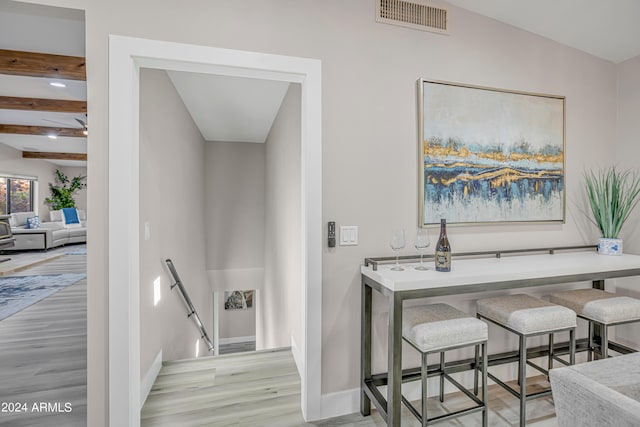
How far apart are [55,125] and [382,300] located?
7253 millimetres

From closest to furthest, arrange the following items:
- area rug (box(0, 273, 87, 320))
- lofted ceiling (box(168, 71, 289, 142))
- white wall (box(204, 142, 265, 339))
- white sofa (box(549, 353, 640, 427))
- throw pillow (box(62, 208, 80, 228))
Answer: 1. white sofa (box(549, 353, 640, 427))
2. lofted ceiling (box(168, 71, 289, 142))
3. area rug (box(0, 273, 87, 320))
4. white wall (box(204, 142, 265, 339))
5. throw pillow (box(62, 208, 80, 228))

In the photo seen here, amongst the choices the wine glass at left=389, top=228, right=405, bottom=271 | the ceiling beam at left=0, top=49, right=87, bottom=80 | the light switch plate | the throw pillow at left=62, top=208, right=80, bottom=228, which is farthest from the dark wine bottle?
the throw pillow at left=62, top=208, right=80, bottom=228

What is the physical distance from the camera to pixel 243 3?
1719 mm

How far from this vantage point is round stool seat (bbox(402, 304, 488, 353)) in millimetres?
1550

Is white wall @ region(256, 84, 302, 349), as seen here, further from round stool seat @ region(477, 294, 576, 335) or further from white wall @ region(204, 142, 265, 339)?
round stool seat @ region(477, 294, 576, 335)

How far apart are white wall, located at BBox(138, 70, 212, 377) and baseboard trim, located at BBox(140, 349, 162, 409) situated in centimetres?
5

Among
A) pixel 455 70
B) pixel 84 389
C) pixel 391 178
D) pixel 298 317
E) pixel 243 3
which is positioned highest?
pixel 243 3

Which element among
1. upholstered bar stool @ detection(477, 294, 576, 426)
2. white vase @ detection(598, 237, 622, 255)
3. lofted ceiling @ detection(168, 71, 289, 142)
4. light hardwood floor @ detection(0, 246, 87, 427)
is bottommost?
light hardwood floor @ detection(0, 246, 87, 427)

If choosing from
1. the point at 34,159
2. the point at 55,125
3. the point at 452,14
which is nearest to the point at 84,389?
the point at 452,14

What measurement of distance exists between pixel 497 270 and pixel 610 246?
1.21 meters

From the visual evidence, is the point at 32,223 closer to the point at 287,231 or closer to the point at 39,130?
the point at 39,130

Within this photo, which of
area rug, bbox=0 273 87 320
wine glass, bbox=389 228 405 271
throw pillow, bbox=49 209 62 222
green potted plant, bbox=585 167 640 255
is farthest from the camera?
throw pillow, bbox=49 209 62 222

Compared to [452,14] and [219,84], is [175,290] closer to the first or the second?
[219,84]

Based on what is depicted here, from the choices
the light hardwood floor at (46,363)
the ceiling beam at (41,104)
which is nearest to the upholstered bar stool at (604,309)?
the light hardwood floor at (46,363)
